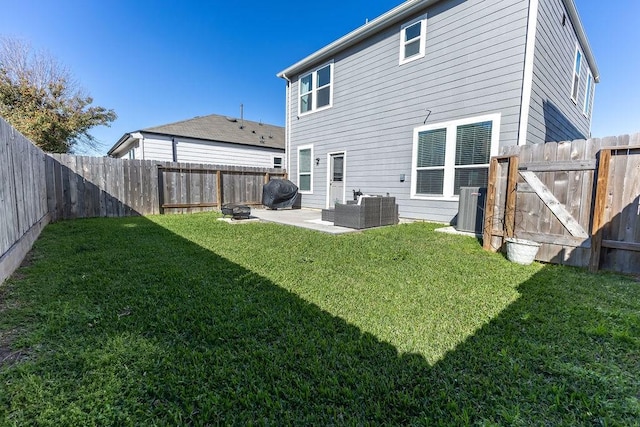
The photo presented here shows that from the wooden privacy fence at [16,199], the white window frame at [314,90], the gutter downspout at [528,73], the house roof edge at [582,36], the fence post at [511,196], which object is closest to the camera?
the wooden privacy fence at [16,199]

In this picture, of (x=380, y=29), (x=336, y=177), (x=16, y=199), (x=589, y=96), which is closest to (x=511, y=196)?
(x=336, y=177)

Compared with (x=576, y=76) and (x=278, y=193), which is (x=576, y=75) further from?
(x=278, y=193)

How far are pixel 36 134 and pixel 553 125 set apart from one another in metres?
19.1

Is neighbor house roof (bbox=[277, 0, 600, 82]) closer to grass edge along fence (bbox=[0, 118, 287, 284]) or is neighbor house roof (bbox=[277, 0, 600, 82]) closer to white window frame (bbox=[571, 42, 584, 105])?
white window frame (bbox=[571, 42, 584, 105])

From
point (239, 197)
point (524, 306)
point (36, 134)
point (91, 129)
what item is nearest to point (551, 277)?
point (524, 306)

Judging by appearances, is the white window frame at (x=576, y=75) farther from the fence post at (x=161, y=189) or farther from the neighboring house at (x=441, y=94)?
the fence post at (x=161, y=189)

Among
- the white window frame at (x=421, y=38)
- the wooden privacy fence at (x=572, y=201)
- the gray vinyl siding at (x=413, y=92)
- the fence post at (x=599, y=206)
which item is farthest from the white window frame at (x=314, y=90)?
the fence post at (x=599, y=206)

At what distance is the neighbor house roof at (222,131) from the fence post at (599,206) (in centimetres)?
1366

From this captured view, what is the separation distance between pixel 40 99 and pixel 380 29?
15.8 metres

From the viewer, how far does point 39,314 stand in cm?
227

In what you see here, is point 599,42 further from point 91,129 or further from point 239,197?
point 91,129

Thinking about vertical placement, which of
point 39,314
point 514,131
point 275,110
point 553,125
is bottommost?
point 39,314

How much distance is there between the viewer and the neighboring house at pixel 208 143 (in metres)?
12.4

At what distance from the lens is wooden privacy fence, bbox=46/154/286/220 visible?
24.0 feet
